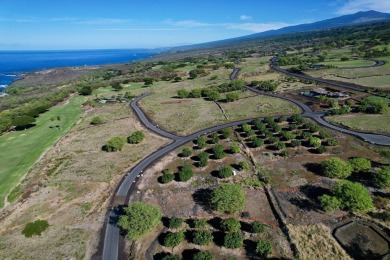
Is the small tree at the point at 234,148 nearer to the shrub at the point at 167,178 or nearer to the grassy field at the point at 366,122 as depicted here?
the shrub at the point at 167,178

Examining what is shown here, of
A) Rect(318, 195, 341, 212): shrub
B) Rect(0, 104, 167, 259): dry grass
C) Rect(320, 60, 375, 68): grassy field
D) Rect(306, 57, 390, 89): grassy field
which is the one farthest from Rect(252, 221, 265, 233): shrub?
Rect(320, 60, 375, 68): grassy field

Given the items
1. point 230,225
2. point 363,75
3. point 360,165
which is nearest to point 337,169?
point 360,165

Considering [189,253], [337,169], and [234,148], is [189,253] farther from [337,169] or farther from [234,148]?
[337,169]

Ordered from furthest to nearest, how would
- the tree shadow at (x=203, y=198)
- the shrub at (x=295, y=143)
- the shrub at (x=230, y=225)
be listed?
the shrub at (x=295, y=143) → the tree shadow at (x=203, y=198) → the shrub at (x=230, y=225)

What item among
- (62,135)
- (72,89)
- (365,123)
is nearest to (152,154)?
(62,135)

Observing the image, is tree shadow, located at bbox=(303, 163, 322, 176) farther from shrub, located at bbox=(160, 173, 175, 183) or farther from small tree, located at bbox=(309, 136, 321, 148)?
shrub, located at bbox=(160, 173, 175, 183)

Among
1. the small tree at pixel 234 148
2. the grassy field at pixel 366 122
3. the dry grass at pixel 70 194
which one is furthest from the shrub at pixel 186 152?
the grassy field at pixel 366 122
